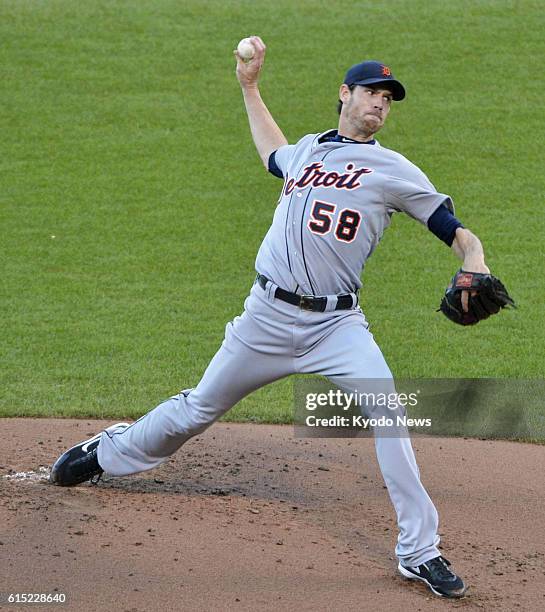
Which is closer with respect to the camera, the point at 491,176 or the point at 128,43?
the point at 491,176

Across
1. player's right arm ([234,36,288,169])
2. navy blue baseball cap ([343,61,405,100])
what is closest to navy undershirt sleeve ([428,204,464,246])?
navy blue baseball cap ([343,61,405,100])

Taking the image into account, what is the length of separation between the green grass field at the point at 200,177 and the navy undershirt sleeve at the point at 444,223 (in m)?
2.44

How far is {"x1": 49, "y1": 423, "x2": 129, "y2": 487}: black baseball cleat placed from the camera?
16.5 ft

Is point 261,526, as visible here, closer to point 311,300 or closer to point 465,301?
point 311,300

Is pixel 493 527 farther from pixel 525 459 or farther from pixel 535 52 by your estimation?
pixel 535 52

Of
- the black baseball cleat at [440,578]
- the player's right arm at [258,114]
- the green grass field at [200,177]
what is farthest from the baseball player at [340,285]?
the green grass field at [200,177]

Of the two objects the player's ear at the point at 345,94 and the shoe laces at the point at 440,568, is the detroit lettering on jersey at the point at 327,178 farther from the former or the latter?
the shoe laces at the point at 440,568

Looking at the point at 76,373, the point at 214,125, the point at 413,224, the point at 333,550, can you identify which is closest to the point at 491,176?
the point at 413,224

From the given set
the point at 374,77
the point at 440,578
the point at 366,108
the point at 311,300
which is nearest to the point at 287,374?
the point at 311,300

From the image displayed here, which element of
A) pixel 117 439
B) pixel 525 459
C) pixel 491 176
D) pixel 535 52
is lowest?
pixel 525 459

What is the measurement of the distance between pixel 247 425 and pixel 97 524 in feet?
5.97

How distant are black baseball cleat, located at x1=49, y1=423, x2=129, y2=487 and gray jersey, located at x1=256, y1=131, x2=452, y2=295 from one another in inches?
48.5

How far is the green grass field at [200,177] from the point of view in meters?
7.70

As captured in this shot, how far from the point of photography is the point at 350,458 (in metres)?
5.82
